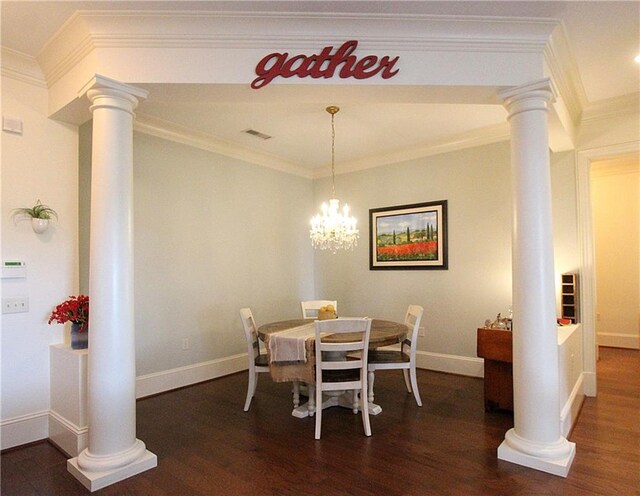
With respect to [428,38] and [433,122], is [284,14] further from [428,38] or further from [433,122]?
[433,122]

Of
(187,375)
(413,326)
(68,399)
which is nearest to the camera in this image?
(68,399)

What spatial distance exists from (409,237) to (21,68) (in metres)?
4.23

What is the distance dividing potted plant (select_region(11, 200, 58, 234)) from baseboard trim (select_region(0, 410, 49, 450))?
4.58 ft

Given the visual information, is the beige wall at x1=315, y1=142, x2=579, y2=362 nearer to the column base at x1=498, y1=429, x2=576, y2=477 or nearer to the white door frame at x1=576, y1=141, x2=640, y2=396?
the white door frame at x1=576, y1=141, x2=640, y2=396

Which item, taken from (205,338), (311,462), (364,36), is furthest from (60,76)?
(311,462)

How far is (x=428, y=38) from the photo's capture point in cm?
250

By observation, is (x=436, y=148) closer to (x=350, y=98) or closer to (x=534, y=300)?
(x=350, y=98)

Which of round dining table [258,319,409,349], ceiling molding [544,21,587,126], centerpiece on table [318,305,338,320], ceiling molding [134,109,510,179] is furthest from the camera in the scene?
ceiling molding [134,109,510,179]

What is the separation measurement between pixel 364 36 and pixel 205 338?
11.7 feet

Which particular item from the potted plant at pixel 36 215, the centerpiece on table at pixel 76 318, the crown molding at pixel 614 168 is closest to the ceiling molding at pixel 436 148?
the crown molding at pixel 614 168

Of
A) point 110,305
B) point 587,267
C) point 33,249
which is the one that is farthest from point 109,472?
point 587,267

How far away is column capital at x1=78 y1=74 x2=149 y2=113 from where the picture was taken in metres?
2.44

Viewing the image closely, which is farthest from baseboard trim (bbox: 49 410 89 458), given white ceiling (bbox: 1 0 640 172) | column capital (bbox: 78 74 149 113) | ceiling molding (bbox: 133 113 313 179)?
ceiling molding (bbox: 133 113 313 179)

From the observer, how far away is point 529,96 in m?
2.55
